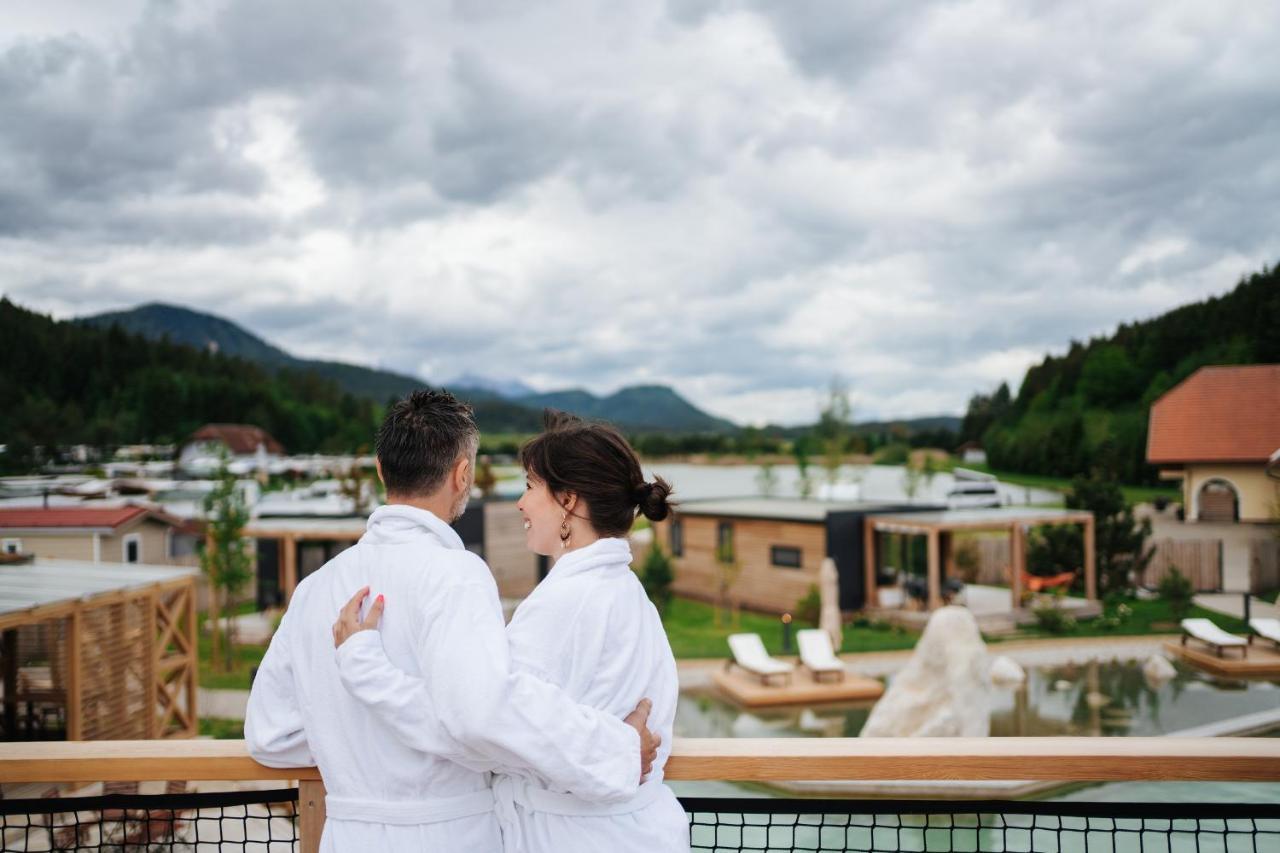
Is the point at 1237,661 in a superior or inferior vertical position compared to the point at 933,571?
inferior

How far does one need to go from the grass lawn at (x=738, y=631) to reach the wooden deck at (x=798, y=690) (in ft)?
6.20

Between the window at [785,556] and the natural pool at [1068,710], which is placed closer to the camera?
the natural pool at [1068,710]

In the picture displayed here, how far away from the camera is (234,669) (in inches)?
523

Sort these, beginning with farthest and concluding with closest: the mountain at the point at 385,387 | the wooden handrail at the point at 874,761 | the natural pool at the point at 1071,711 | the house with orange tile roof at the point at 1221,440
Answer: the mountain at the point at 385,387 → the house with orange tile roof at the point at 1221,440 → the natural pool at the point at 1071,711 → the wooden handrail at the point at 874,761

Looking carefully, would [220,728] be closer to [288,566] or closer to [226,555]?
[226,555]

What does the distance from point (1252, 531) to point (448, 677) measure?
74.5 ft

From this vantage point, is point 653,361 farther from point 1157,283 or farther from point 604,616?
point 604,616

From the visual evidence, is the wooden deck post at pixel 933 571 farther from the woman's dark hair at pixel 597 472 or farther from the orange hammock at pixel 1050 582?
the woman's dark hair at pixel 597 472

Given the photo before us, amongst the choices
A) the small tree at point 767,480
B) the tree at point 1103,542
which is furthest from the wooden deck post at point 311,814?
the small tree at point 767,480

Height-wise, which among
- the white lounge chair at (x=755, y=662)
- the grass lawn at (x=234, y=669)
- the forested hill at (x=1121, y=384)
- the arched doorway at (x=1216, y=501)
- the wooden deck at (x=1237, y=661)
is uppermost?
the forested hill at (x=1121, y=384)

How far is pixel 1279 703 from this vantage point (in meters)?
10.3

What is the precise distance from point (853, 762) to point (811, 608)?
14.4 meters

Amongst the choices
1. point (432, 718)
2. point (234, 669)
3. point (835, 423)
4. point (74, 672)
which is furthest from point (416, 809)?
point (835, 423)

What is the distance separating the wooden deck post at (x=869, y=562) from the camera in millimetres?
15961
